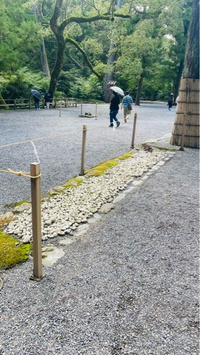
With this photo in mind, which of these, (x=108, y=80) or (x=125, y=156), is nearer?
(x=125, y=156)

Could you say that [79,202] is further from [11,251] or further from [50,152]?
[50,152]

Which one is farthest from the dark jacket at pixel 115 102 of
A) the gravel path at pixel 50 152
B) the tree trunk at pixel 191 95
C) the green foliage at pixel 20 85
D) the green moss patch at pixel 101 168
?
the green foliage at pixel 20 85

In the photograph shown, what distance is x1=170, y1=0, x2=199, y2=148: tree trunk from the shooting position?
26.7ft

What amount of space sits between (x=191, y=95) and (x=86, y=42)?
17058 mm

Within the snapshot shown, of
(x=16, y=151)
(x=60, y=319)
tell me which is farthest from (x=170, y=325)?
(x=16, y=151)

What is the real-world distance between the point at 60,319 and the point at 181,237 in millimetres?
1945

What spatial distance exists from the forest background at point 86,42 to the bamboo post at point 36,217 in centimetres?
1698

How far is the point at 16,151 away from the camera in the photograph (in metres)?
7.51

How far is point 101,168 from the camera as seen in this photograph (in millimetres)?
6176

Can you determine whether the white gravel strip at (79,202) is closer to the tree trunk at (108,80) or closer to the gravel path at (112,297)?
the gravel path at (112,297)

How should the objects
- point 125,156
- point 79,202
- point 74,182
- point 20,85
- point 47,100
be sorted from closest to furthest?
1. point 79,202
2. point 74,182
3. point 125,156
4. point 20,85
5. point 47,100

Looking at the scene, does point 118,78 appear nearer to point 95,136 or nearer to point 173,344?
point 95,136

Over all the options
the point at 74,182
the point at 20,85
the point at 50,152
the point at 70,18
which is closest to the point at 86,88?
the point at 20,85

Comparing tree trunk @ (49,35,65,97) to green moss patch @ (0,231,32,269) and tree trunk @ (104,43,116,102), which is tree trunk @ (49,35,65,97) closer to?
tree trunk @ (104,43,116,102)
